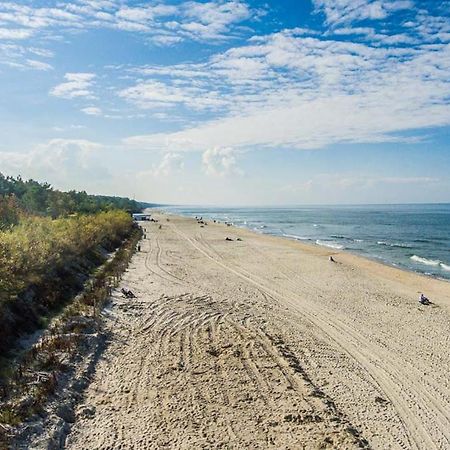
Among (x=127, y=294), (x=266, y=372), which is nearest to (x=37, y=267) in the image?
(x=127, y=294)

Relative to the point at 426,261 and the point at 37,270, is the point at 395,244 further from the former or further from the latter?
the point at 37,270

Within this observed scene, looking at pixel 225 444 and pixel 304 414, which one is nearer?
pixel 225 444

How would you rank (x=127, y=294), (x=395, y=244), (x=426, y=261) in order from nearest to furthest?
(x=127, y=294) → (x=426, y=261) → (x=395, y=244)

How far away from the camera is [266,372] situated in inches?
497

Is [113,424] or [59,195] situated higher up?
[59,195]

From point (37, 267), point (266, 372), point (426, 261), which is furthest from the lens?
point (426, 261)

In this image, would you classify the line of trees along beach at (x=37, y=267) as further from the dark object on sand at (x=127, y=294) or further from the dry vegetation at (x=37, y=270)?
A: the dark object on sand at (x=127, y=294)

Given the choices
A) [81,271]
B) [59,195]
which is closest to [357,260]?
[81,271]

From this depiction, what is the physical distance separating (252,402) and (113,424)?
139 inches

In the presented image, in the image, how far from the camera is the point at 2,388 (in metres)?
9.91

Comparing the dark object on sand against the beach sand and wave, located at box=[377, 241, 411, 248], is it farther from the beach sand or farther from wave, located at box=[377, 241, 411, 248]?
wave, located at box=[377, 241, 411, 248]

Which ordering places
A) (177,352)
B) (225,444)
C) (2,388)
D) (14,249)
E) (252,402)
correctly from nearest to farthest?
(225,444), (2,388), (252,402), (177,352), (14,249)

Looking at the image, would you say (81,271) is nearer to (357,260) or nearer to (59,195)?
(357,260)

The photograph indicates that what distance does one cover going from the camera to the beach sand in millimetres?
9648
